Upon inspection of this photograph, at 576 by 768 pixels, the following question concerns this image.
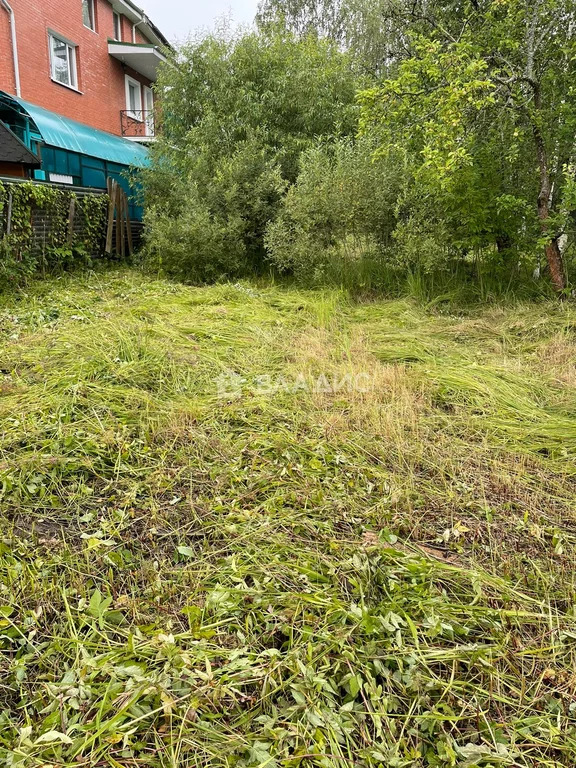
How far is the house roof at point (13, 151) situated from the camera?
7.25 m

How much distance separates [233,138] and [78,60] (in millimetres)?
7739

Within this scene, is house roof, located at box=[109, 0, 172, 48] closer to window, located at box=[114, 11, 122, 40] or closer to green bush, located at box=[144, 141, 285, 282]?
window, located at box=[114, 11, 122, 40]

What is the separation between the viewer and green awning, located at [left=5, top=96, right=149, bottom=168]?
32.5ft

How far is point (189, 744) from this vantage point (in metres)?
1.34

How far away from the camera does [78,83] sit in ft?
44.3

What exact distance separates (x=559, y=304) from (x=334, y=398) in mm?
3939

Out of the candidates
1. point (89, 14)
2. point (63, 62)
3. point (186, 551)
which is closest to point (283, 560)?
point (186, 551)

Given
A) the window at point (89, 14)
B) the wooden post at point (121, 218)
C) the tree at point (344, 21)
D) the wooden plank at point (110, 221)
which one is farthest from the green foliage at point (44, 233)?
the tree at point (344, 21)

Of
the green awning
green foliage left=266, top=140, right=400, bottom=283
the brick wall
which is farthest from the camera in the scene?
the brick wall

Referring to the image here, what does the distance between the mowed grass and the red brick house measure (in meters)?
6.56

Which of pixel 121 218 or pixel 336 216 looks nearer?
pixel 336 216

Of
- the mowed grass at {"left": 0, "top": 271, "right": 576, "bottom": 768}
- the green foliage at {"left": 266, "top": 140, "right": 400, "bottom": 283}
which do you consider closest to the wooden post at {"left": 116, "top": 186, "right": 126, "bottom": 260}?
the green foliage at {"left": 266, "top": 140, "right": 400, "bottom": 283}

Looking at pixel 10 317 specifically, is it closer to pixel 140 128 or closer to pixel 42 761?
pixel 42 761

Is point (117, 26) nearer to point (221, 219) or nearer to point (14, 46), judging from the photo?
point (14, 46)
